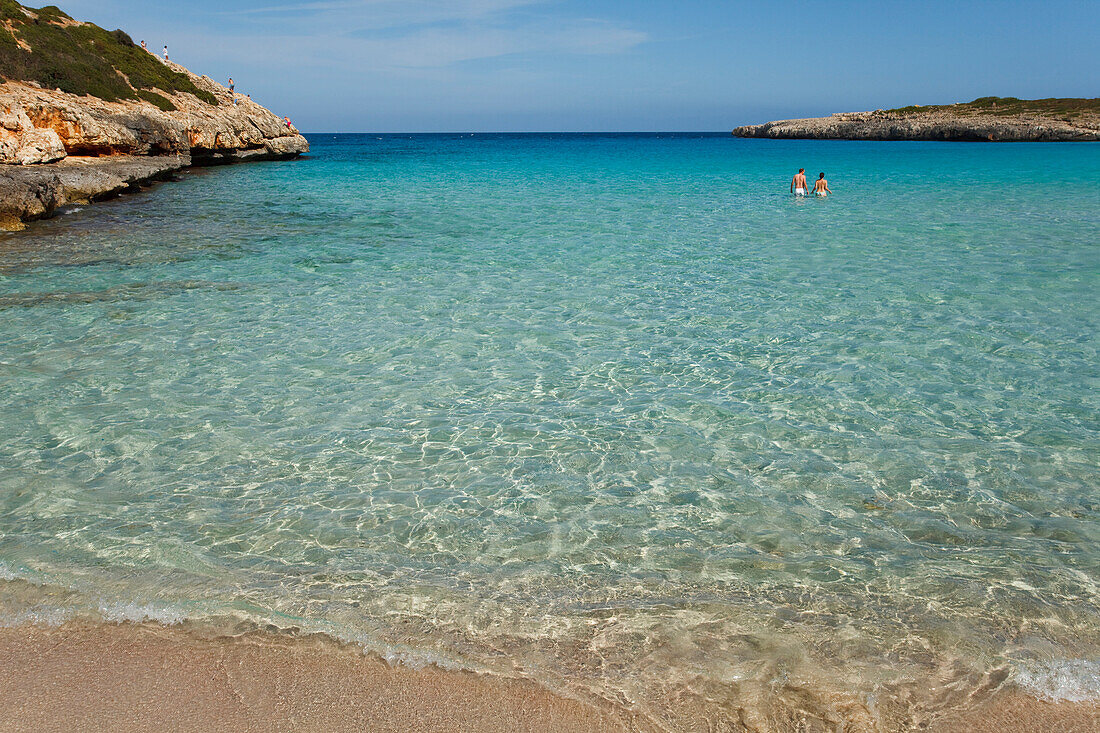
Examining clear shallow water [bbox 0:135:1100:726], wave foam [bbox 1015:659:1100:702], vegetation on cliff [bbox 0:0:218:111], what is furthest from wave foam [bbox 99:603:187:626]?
vegetation on cliff [bbox 0:0:218:111]

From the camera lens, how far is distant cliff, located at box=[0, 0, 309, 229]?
21.0 meters

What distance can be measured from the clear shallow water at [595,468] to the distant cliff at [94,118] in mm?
10961

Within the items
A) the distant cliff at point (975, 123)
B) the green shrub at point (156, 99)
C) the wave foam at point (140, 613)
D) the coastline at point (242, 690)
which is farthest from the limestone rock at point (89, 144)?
the distant cliff at point (975, 123)

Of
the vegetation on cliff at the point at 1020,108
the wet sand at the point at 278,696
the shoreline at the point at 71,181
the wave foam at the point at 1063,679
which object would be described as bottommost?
the wave foam at the point at 1063,679

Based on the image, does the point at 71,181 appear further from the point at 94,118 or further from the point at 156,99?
the point at 156,99

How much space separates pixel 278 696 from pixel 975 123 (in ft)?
336

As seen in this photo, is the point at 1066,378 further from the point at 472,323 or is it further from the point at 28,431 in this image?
the point at 28,431

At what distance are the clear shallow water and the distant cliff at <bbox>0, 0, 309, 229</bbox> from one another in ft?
36.0

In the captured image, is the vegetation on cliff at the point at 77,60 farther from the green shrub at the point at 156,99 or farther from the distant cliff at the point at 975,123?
the distant cliff at the point at 975,123

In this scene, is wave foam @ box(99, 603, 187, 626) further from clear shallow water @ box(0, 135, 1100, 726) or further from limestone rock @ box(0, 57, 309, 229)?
limestone rock @ box(0, 57, 309, 229)

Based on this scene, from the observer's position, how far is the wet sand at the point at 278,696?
3.13m

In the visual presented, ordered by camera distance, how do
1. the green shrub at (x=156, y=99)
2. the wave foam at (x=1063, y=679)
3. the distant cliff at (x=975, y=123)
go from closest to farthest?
the wave foam at (x=1063, y=679), the green shrub at (x=156, y=99), the distant cliff at (x=975, y=123)

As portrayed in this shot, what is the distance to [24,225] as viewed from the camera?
16.7 meters

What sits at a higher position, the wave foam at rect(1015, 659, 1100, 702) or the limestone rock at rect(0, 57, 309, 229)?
the limestone rock at rect(0, 57, 309, 229)
